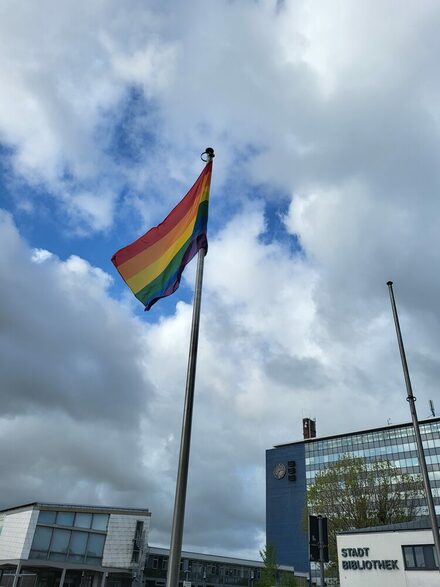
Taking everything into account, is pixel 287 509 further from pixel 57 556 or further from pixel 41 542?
pixel 41 542

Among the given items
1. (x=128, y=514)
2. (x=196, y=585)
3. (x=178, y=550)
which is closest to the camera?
(x=178, y=550)

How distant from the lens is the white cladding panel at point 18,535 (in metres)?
53.9

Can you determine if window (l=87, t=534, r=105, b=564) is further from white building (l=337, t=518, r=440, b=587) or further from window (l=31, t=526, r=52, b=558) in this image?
white building (l=337, t=518, r=440, b=587)

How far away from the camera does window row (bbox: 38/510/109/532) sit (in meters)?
55.9

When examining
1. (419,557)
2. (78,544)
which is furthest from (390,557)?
(78,544)

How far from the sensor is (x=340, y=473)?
64.4 metres

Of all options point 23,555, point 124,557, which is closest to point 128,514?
point 124,557

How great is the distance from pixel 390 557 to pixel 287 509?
97.8 m

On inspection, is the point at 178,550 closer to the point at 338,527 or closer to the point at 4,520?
the point at 338,527

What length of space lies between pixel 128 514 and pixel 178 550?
188ft

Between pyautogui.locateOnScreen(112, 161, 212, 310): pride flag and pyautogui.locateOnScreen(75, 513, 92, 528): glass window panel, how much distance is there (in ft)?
174

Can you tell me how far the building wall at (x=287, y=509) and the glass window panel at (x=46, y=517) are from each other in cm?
7878

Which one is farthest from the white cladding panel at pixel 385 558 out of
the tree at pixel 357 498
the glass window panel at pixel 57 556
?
the glass window panel at pixel 57 556

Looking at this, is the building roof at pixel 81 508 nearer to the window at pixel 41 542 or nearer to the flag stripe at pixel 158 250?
the window at pixel 41 542
